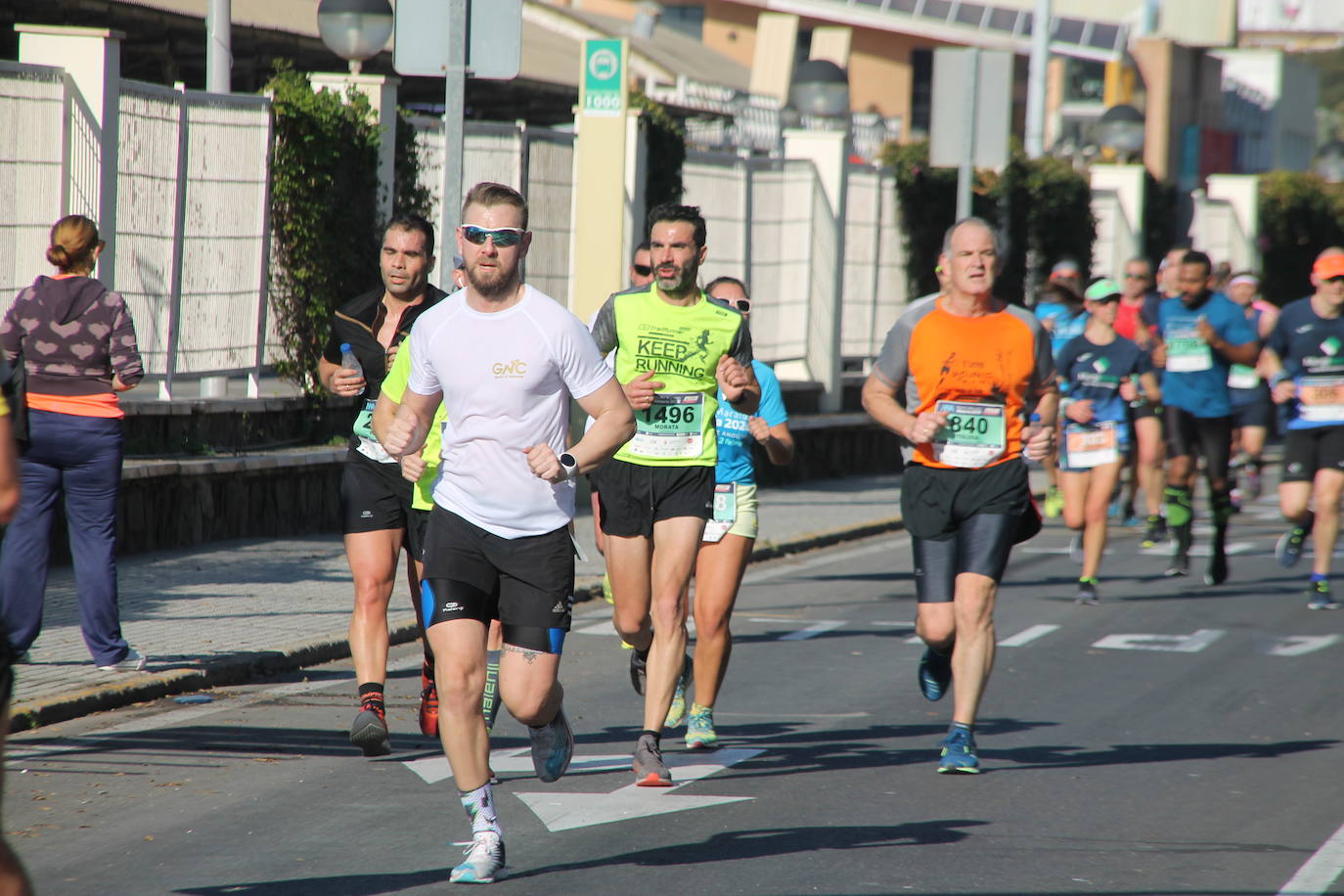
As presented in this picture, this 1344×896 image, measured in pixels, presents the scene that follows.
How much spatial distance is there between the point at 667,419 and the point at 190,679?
2782 millimetres

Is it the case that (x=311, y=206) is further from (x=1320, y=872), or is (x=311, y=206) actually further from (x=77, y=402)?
(x=1320, y=872)

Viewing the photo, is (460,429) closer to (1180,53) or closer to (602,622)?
(602,622)

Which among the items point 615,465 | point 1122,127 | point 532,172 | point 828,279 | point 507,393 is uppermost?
point 1122,127

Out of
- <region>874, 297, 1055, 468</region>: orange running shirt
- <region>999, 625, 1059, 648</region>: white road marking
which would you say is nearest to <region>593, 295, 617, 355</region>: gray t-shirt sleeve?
<region>874, 297, 1055, 468</region>: orange running shirt

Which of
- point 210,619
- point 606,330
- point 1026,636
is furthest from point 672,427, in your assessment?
point 1026,636

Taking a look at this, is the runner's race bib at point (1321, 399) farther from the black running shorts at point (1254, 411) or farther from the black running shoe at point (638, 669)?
the black running shoe at point (638, 669)

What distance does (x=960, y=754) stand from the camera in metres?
7.61

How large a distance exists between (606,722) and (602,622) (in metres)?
3.18

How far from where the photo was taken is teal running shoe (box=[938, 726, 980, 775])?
299 inches

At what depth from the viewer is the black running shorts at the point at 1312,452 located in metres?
12.6

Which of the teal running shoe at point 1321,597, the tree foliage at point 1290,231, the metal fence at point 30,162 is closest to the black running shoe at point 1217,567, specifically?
the teal running shoe at point 1321,597

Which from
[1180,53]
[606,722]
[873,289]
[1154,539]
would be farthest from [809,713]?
[1180,53]

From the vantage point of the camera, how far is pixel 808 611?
40.9 ft

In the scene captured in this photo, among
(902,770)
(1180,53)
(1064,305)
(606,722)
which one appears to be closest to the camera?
(902,770)
